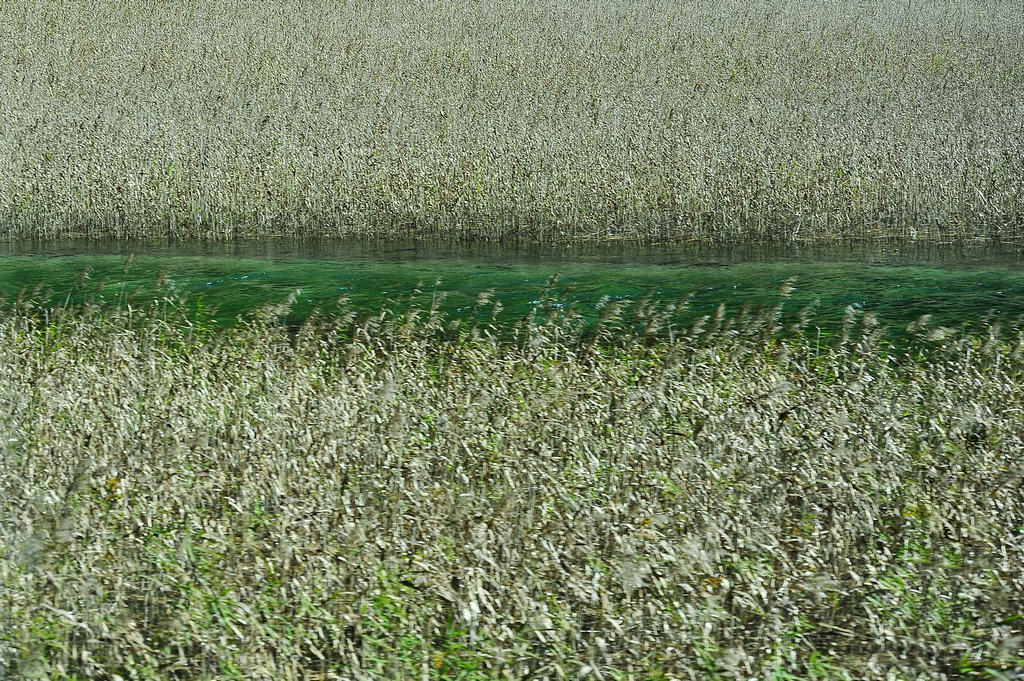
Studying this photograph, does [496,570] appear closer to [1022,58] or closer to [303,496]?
[303,496]

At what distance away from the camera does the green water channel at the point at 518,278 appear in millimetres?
9891

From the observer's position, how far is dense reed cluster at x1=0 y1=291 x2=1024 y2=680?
13.2 feet

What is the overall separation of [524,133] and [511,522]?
33.2 feet

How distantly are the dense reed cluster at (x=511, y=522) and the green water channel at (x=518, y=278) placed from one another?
279cm

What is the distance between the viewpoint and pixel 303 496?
5.15 meters

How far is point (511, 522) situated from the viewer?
16.1ft

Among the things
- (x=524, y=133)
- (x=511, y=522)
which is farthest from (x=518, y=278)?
(x=511, y=522)

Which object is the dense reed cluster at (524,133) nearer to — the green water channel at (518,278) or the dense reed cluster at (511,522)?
the green water channel at (518,278)

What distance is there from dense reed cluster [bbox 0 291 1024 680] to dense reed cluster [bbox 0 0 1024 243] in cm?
621

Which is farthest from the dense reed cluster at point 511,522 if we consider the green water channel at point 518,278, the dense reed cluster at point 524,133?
the dense reed cluster at point 524,133

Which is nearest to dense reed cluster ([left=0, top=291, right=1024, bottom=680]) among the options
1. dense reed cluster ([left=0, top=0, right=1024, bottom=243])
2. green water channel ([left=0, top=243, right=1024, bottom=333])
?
green water channel ([left=0, top=243, right=1024, bottom=333])

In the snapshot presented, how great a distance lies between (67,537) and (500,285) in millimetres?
7070

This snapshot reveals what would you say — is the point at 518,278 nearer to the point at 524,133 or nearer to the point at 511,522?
the point at 524,133

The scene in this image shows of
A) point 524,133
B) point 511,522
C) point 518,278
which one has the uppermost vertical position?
point 524,133
